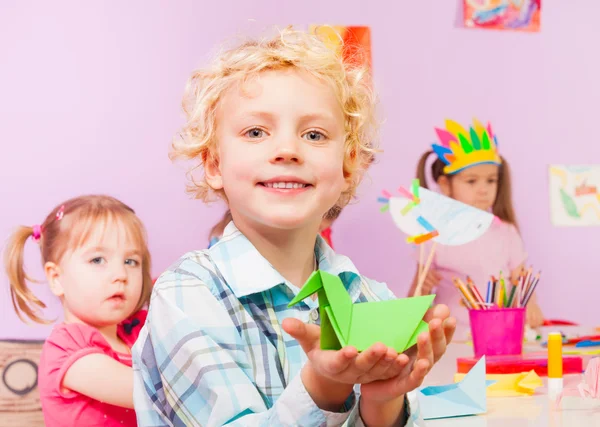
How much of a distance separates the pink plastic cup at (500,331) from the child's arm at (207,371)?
1.68 feet

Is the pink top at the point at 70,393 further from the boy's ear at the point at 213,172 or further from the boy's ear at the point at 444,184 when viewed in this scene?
the boy's ear at the point at 444,184

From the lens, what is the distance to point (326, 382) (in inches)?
24.3

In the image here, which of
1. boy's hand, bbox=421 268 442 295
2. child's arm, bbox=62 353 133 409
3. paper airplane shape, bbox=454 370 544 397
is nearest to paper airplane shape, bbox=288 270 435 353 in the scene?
paper airplane shape, bbox=454 370 544 397

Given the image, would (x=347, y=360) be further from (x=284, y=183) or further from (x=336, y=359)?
A: (x=284, y=183)

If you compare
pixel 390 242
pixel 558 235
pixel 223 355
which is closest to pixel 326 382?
pixel 223 355

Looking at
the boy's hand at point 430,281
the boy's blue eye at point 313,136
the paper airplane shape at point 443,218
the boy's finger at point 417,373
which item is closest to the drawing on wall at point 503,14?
the boy's hand at point 430,281

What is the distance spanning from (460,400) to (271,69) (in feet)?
1.25

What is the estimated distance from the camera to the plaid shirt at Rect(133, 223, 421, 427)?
2.17 ft

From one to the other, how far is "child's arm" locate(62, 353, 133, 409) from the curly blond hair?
394mm

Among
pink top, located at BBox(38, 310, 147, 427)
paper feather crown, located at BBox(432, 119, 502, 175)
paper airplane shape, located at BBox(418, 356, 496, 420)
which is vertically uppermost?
paper feather crown, located at BBox(432, 119, 502, 175)

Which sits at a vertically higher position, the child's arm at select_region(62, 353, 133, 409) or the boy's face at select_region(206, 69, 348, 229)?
the boy's face at select_region(206, 69, 348, 229)

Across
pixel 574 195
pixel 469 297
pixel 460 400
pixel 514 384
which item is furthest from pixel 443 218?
pixel 574 195

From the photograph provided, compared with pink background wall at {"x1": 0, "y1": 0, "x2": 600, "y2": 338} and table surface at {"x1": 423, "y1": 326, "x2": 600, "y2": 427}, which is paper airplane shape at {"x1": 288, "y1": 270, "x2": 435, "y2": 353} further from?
pink background wall at {"x1": 0, "y1": 0, "x2": 600, "y2": 338}

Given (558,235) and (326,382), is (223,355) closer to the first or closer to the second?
(326,382)
